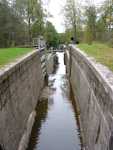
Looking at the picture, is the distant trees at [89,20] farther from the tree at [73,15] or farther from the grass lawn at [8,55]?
the grass lawn at [8,55]

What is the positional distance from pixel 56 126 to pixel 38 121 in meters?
1.00

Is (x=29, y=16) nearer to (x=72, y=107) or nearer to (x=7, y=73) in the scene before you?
(x=72, y=107)

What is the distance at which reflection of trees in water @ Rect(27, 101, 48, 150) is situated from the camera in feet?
31.0

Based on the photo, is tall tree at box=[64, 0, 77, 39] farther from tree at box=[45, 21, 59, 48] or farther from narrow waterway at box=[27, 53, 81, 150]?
narrow waterway at box=[27, 53, 81, 150]

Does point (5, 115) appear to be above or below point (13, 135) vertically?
above

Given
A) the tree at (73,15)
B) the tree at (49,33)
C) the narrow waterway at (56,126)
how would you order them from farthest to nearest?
the tree at (49,33) < the tree at (73,15) < the narrow waterway at (56,126)

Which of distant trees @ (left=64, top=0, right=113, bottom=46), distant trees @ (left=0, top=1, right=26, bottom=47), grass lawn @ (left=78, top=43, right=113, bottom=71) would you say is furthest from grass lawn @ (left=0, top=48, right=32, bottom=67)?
distant trees @ (left=0, top=1, right=26, bottom=47)

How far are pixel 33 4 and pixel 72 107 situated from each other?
57.5ft

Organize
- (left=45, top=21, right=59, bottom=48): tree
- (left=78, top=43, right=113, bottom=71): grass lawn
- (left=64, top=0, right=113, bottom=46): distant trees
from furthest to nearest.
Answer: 1. (left=45, top=21, right=59, bottom=48): tree
2. (left=64, top=0, right=113, bottom=46): distant trees
3. (left=78, top=43, right=113, bottom=71): grass lawn

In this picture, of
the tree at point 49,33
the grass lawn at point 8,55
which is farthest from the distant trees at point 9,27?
the grass lawn at point 8,55

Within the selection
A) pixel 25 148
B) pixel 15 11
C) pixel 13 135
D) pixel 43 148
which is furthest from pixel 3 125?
pixel 15 11

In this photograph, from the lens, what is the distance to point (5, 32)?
32250mm

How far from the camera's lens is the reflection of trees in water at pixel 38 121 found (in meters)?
9.46

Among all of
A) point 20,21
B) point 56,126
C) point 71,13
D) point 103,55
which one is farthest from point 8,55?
point 20,21
